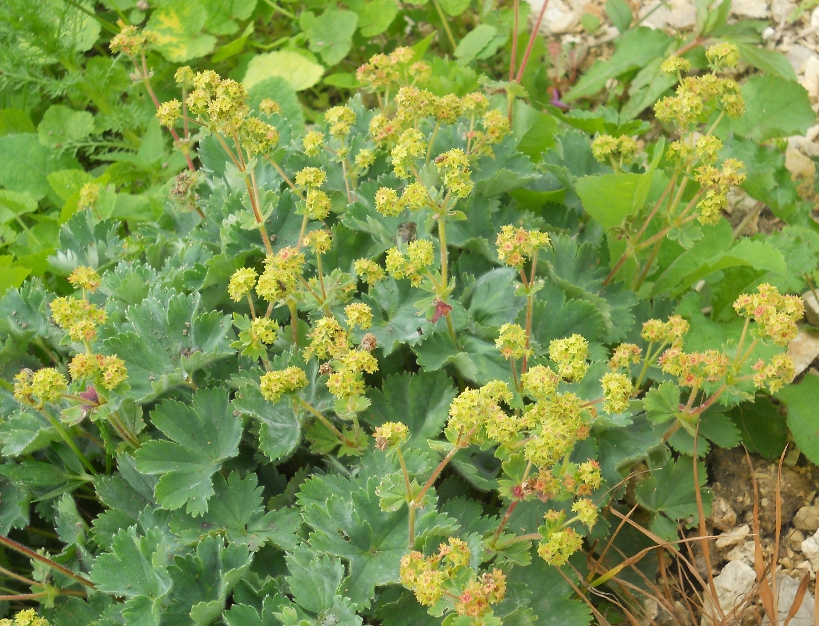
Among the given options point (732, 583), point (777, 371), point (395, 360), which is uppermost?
point (777, 371)

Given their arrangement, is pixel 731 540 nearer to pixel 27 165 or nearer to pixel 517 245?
pixel 517 245

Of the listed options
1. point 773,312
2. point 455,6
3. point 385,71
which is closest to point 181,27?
point 455,6

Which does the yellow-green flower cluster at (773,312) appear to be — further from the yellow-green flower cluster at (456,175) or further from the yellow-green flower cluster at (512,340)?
the yellow-green flower cluster at (456,175)

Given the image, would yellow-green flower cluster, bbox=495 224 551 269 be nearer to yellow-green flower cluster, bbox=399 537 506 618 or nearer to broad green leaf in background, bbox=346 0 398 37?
yellow-green flower cluster, bbox=399 537 506 618

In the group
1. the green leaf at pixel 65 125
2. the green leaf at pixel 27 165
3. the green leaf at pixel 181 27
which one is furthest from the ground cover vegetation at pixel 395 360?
the green leaf at pixel 181 27

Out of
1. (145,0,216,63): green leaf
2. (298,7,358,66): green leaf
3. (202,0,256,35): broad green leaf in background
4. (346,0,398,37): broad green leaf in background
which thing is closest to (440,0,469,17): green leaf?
(346,0,398,37): broad green leaf in background

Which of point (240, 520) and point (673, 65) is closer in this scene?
point (240, 520)
